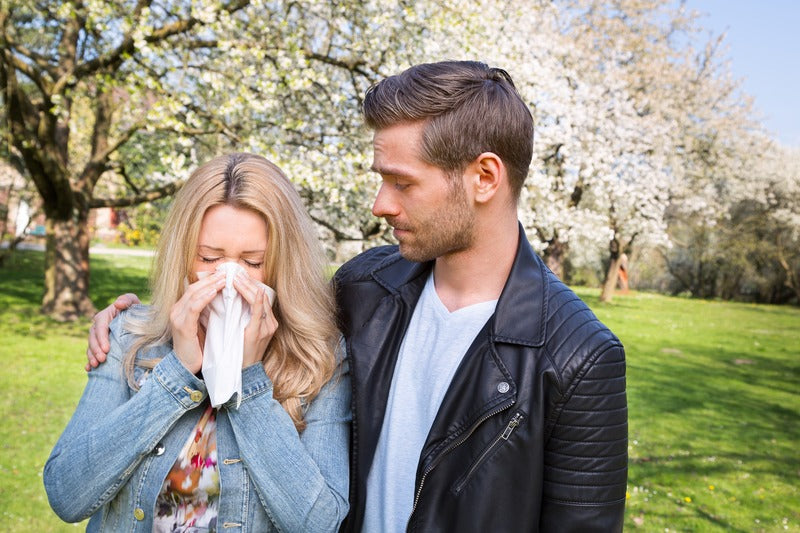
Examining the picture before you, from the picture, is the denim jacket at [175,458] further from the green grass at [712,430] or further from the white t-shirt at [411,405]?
the green grass at [712,430]

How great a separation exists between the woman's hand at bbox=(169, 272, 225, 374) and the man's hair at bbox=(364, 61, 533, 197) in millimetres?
826

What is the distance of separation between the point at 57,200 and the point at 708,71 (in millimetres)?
25657

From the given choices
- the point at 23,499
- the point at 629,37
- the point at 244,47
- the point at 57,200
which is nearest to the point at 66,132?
the point at 57,200

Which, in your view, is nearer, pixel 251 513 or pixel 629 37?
pixel 251 513

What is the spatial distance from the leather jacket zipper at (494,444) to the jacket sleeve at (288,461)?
391 millimetres

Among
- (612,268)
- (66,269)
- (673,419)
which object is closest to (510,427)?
(673,419)

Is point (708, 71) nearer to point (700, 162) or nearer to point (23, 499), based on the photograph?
point (700, 162)

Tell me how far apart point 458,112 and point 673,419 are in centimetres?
916

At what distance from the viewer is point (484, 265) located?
7.76 ft

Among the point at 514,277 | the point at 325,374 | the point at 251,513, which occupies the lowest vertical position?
the point at 251,513

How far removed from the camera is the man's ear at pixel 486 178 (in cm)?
229

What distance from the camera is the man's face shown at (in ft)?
7.43

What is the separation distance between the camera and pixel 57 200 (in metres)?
12.3

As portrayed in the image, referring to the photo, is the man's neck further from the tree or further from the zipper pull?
the tree
